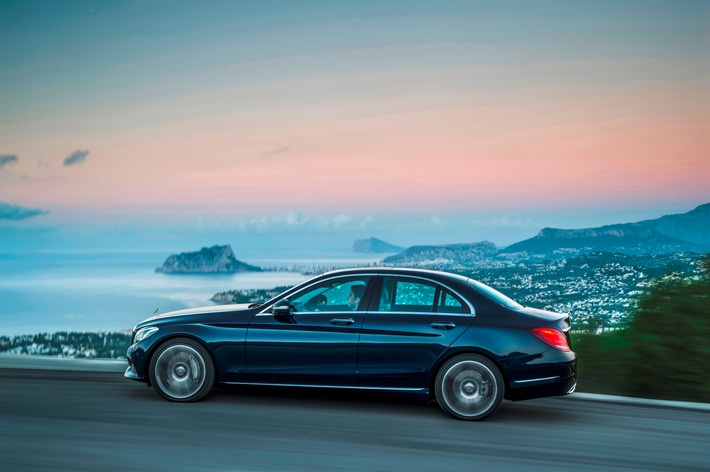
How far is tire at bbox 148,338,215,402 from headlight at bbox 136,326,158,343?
0.64ft

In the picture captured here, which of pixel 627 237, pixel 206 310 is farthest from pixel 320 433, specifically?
pixel 627 237

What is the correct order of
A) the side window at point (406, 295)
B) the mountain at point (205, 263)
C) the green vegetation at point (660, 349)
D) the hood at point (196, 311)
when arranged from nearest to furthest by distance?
1. the side window at point (406, 295)
2. the hood at point (196, 311)
3. the green vegetation at point (660, 349)
4. the mountain at point (205, 263)

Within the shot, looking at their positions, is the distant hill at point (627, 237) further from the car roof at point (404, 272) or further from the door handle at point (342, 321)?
the door handle at point (342, 321)

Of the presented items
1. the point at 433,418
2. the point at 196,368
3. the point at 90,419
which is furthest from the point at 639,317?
the point at 90,419

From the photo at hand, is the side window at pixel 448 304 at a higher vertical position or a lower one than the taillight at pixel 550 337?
higher

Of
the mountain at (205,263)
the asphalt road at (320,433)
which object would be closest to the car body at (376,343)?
the asphalt road at (320,433)

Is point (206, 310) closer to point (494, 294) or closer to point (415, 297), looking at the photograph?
point (415, 297)

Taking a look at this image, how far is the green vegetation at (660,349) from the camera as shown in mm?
9703

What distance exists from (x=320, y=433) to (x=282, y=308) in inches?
64.3

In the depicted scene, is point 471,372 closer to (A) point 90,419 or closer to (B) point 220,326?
(B) point 220,326

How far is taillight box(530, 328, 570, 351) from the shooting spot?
8.20 metres

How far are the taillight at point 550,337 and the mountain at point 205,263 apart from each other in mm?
14973

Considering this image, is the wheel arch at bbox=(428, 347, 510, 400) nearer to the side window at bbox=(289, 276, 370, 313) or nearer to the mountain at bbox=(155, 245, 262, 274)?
the side window at bbox=(289, 276, 370, 313)

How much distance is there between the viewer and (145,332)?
893 centimetres
